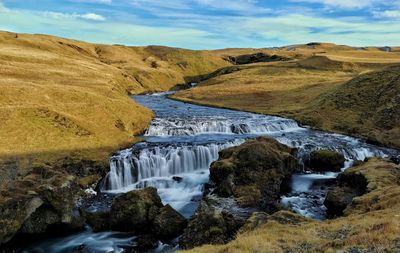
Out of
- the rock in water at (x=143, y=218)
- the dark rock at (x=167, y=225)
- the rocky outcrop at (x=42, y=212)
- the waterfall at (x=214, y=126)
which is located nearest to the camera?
the rocky outcrop at (x=42, y=212)

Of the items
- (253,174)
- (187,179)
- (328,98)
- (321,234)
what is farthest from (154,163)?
(328,98)

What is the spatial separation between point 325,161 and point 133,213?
27.7 metres

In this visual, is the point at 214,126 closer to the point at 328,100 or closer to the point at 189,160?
the point at 189,160

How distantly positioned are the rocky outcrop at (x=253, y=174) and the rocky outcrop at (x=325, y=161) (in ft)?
19.3

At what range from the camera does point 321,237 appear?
67.1 ft

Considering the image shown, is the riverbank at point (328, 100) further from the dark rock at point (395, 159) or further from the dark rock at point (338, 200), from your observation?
the dark rock at point (338, 200)

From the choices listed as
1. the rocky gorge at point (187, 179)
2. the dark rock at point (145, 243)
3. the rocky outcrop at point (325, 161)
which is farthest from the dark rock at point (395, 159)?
the dark rock at point (145, 243)

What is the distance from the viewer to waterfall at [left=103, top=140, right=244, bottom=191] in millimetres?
44531

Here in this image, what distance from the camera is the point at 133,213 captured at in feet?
107

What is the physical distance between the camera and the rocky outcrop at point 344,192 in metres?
34.3

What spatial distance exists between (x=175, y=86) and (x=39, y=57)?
3058 inches

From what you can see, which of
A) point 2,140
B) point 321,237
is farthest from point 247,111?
point 321,237

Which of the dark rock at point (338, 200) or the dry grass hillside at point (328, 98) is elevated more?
the dry grass hillside at point (328, 98)

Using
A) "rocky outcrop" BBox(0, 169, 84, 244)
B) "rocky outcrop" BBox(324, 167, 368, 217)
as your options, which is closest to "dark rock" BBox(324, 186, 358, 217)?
"rocky outcrop" BBox(324, 167, 368, 217)
